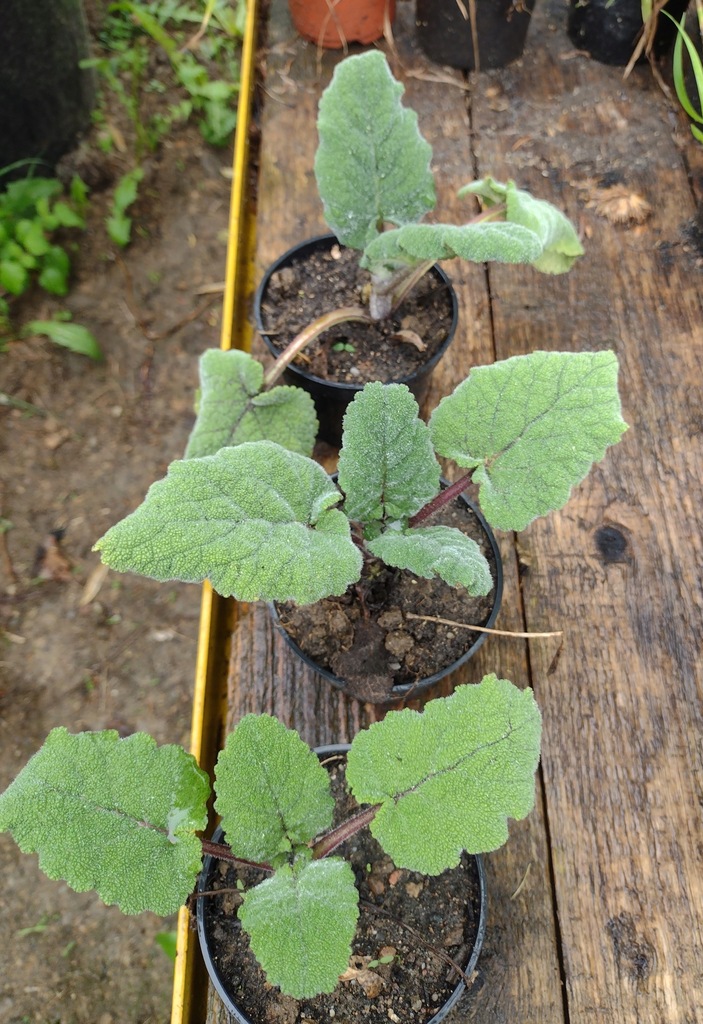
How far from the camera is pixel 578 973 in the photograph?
0.77m

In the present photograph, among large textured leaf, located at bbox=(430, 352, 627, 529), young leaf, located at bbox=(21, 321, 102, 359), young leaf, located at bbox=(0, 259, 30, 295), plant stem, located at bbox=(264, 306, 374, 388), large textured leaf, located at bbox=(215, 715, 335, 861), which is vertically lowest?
young leaf, located at bbox=(21, 321, 102, 359)

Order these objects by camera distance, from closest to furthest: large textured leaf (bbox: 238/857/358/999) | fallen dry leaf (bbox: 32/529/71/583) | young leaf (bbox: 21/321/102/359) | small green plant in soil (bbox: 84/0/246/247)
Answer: large textured leaf (bbox: 238/857/358/999), fallen dry leaf (bbox: 32/529/71/583), young leaf (bbox: 21/321/102/359), small green plant in soil (bbox: 84/0/246/247)

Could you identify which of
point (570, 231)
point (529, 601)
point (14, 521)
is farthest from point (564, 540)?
point (14, 521)

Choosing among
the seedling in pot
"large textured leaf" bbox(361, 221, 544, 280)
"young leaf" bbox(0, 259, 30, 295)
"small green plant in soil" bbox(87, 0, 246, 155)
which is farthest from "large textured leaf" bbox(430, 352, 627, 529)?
"small green plant in soil" bbox(87, 0, 246, 155)

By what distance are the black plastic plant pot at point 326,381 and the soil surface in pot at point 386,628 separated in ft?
0.74

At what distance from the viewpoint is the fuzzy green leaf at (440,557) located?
68 centimetres

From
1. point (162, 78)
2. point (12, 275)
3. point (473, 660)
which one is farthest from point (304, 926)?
point (162, 78)

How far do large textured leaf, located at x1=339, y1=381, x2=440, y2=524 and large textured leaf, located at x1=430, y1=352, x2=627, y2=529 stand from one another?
1.3 inches

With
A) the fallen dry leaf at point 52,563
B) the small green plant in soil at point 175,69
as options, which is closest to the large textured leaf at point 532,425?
the fallen dry leaf at point 52,563

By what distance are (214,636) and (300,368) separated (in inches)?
13.9

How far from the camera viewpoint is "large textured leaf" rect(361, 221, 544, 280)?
0.74 metres

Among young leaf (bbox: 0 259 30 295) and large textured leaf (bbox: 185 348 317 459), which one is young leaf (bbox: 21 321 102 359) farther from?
large textured leaf (bbox: 185 348 317 459)

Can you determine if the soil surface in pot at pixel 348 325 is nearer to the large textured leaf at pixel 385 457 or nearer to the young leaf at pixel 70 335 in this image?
the large textured leaf at pixel 385 457

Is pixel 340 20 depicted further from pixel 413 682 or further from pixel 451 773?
pixel 451 773
